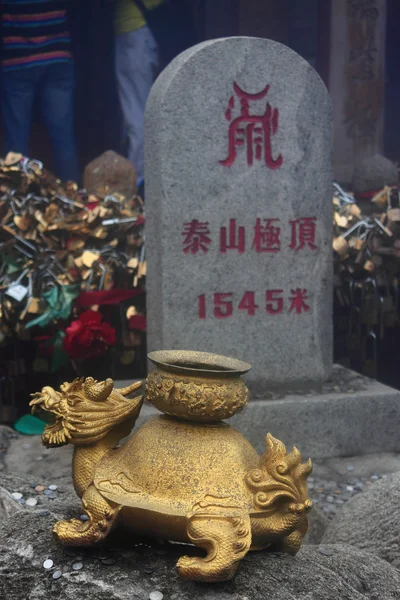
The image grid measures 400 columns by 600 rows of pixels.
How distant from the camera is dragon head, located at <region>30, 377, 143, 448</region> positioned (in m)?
1.69

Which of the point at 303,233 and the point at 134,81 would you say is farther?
the point at 134,81

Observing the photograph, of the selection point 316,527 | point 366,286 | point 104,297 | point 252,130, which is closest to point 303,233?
point 252,130

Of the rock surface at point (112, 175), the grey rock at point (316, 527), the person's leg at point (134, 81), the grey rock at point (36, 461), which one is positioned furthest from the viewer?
the person's leg at point (134, 81)

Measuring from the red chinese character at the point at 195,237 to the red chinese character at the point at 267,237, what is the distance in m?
0.25

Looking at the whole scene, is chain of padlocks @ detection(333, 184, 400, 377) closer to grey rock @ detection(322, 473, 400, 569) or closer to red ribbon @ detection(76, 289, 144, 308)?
red ribbon @ detection(76, 289, 144, 308)

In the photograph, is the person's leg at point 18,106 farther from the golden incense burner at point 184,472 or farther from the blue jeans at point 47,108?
the golden incense burner at point 184,472

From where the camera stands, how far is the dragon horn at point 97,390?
1712 mm

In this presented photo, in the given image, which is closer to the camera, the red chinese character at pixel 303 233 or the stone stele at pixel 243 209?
the stone stele at pixel 243 209

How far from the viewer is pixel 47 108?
276 inches

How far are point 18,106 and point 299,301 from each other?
442 centimetres

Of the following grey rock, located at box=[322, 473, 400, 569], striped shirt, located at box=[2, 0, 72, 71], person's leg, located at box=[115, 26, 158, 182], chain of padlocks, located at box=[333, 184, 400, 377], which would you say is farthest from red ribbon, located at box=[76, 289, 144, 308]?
striped shirt, located at box=[2, 0, 72, 71]

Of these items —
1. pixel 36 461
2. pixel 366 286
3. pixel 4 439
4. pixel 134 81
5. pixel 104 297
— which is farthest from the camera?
pixel 134 81

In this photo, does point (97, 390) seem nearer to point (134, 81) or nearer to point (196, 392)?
point (196, 392)

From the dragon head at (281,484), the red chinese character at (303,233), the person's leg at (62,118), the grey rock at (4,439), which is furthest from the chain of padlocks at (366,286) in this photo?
the person's leg at (62,118)
